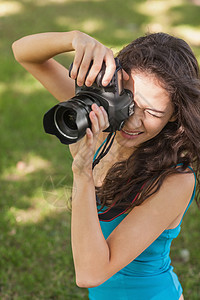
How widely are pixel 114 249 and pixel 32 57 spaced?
852 millimetres

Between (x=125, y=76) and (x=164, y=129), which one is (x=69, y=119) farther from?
(x=164, y=129)

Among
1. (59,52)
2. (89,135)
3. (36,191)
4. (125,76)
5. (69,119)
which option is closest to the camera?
(89,135)

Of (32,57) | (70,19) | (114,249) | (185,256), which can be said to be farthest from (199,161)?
(70,19)

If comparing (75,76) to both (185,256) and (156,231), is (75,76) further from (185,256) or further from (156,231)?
(185,256)

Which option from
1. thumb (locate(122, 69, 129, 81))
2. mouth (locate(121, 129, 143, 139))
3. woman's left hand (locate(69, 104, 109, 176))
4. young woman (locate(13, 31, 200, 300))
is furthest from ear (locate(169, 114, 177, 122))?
woman's left hand (locate(69, 104, 109, 176))

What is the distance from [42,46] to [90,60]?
0.39m

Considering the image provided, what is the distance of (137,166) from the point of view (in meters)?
1.70

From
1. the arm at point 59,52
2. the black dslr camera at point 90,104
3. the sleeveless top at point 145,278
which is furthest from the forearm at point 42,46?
the sleeveless top at point 145,278

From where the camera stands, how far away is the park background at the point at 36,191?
2549 millimetres

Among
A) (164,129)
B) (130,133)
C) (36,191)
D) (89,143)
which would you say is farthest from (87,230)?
(36,191)

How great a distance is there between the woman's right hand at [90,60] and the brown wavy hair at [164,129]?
0.19m

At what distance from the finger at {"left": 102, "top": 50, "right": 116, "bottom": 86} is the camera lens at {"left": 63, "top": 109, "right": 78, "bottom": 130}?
14 centimetres

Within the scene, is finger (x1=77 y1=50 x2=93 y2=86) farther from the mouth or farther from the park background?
the park background

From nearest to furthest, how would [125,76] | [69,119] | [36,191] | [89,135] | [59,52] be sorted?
[89,135] < [69,119] < [125,76] < [59,52] < [36,191]
